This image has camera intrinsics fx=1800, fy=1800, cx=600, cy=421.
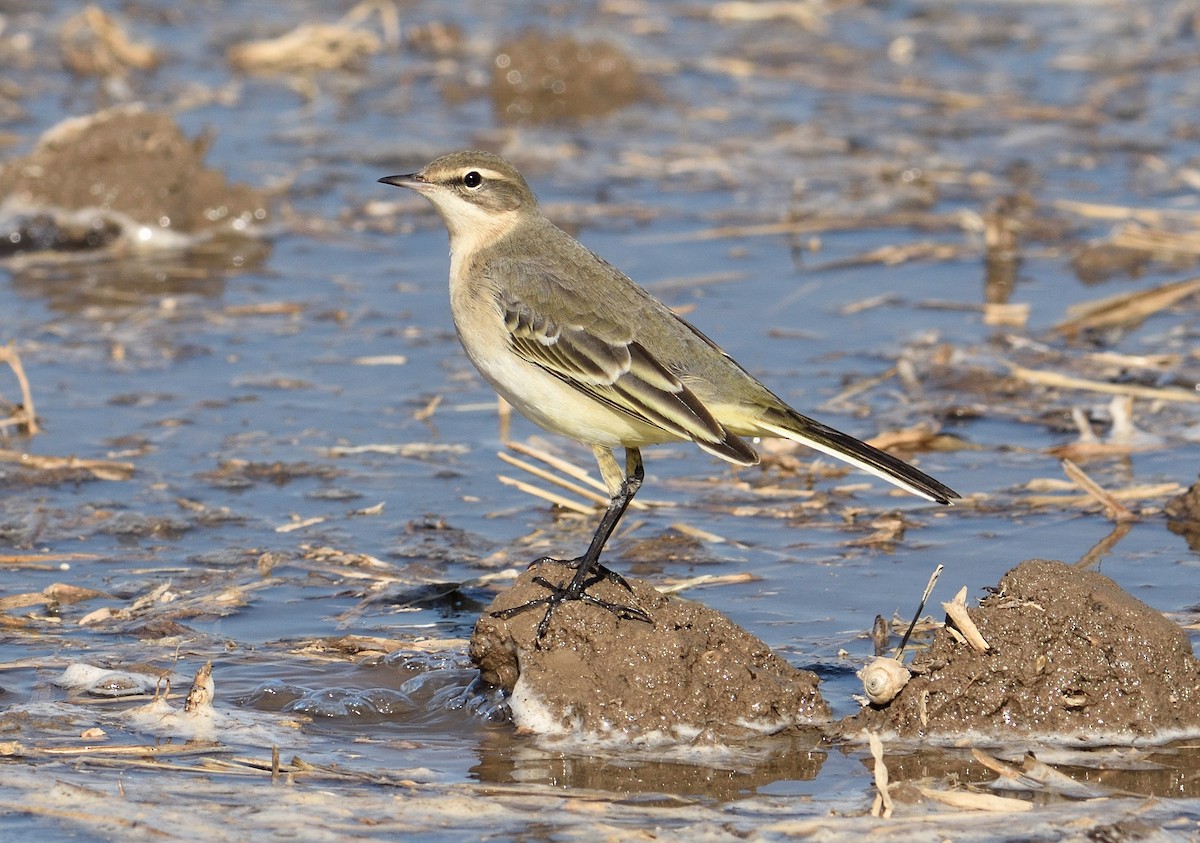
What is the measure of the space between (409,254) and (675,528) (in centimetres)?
551

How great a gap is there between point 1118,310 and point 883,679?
605cm

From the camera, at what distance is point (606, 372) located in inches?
283

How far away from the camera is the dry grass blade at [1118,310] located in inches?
452

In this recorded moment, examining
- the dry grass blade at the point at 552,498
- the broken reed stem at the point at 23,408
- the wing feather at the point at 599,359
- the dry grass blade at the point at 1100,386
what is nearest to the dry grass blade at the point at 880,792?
the wing feather at the point at 599,359

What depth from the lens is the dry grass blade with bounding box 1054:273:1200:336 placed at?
37.7 feet

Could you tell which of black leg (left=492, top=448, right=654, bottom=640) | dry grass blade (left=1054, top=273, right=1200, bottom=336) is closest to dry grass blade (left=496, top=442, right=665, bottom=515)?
black leg (left=492, top=448, right=654, bottom=640)

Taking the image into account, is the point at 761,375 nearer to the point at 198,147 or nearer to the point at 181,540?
the point at 181,540

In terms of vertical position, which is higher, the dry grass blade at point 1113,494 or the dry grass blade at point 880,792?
the dry grass blade at point 880,792

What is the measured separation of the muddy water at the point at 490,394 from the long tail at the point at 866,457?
0.72 m

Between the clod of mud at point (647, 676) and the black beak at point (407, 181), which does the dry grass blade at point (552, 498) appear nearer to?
the black beak at point (407, 181)

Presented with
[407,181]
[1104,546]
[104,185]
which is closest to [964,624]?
[1104,546]

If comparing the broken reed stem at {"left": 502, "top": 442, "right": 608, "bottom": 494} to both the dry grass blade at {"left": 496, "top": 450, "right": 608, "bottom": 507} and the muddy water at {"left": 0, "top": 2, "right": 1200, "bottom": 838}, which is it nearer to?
the dry grass blade at {"left": 496, "top": 450, "right": 608, "bottom": 507}

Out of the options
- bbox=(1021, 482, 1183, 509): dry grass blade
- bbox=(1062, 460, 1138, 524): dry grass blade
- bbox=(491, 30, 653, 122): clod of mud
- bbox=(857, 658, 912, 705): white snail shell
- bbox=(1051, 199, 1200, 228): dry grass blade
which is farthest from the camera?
bbox=(491, 30, 653, 122): clod of mud

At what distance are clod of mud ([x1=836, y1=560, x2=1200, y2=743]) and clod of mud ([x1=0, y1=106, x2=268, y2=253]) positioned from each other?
8800 millimetres
